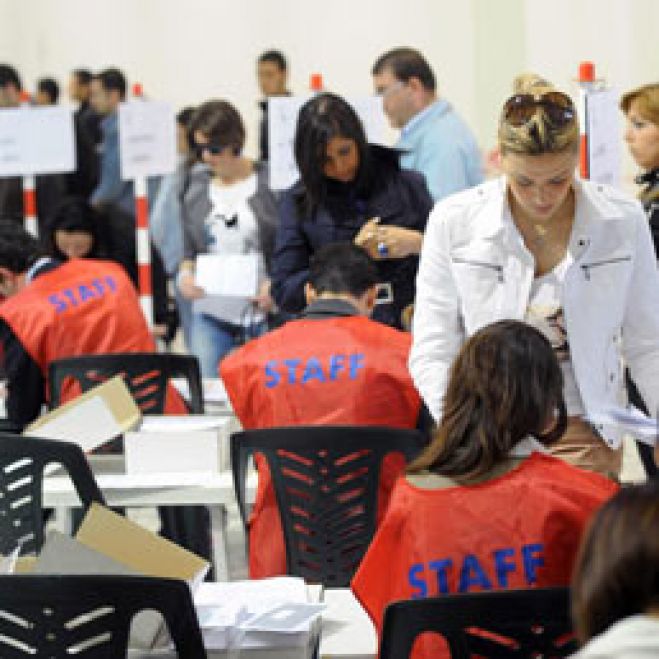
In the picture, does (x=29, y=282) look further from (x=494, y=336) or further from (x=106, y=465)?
(x=494, y=336)

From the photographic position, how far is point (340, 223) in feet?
17.1

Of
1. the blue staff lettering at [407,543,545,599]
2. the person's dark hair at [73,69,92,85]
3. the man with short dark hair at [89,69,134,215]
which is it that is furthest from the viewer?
the person's dark hair at [73,69,92,85]

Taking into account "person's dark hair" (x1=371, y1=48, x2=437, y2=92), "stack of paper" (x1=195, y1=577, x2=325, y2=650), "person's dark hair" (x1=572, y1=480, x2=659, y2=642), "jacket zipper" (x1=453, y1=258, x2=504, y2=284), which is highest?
"person's dark hair" (x1=371, y1=48, x2=437, y2=92)

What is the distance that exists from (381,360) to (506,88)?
7965 millimetres

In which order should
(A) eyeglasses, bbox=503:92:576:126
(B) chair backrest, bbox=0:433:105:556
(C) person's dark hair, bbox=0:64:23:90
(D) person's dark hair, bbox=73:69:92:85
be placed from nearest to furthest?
(A) eyeglasses, bbox=503:92:576:126 → (B) chair backrest, bbox=0:433:105:556 → (C) person's dark hair, bbox=0:64:23:90 → (D) person's dark hair, bbox=73:69:92:85

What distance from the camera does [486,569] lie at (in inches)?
114

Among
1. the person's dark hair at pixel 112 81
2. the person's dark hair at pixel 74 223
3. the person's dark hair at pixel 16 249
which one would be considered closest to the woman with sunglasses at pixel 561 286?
the person's dark hair at pixel 16 249

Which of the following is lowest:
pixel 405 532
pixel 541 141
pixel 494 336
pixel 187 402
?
pixel 187 402

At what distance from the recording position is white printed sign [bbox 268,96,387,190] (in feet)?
22.7

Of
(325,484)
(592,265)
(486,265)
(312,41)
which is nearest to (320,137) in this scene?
(325,484)

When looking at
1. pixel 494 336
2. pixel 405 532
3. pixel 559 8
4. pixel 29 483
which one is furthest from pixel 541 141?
pixel 559 8

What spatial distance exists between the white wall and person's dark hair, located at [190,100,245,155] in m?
4.77

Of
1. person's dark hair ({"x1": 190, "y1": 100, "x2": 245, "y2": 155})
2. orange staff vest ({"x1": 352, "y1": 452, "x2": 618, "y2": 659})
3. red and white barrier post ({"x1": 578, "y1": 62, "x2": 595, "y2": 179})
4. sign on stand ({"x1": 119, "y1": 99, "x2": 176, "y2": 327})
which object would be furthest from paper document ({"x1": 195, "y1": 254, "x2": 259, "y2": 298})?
orange staff vest ({"x1": 352, "y1": 452, "x2": 618, "y2": 659})

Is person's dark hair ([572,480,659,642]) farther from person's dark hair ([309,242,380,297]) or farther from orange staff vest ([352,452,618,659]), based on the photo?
person's dark hair ([309,242,380,297])
